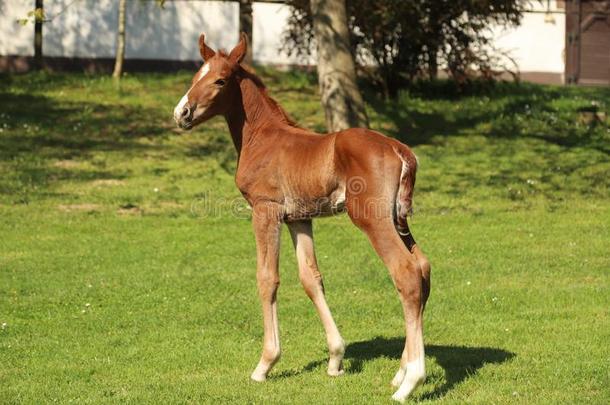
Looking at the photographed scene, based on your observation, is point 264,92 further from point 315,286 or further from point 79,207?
point 79,207

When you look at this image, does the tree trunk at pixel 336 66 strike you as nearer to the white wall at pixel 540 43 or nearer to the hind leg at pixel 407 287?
the hind leg at pixel 407 287

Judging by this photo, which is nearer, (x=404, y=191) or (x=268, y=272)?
(x=404, y=191)

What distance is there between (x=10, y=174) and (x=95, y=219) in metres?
2.72

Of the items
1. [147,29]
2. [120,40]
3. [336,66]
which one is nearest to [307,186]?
[336,66]

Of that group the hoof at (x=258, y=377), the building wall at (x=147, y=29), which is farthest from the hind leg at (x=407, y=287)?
the building wall at (x=147, y=29)

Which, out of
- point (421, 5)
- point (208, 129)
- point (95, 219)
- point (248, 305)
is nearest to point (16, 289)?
point (248, 305)

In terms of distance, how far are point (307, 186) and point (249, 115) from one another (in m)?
0.82

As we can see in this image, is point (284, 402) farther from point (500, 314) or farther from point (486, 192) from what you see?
point (486, 192)

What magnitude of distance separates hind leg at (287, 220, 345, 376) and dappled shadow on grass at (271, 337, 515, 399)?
9.7 inches

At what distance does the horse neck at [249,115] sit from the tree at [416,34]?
39.9 ft

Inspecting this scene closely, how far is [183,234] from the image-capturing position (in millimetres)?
14164

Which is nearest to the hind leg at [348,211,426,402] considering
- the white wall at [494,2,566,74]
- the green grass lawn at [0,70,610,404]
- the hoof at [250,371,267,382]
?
the green grass lawn at [0,70,610,404]

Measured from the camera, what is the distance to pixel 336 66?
61.2ft

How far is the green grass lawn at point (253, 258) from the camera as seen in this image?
26.6ft
